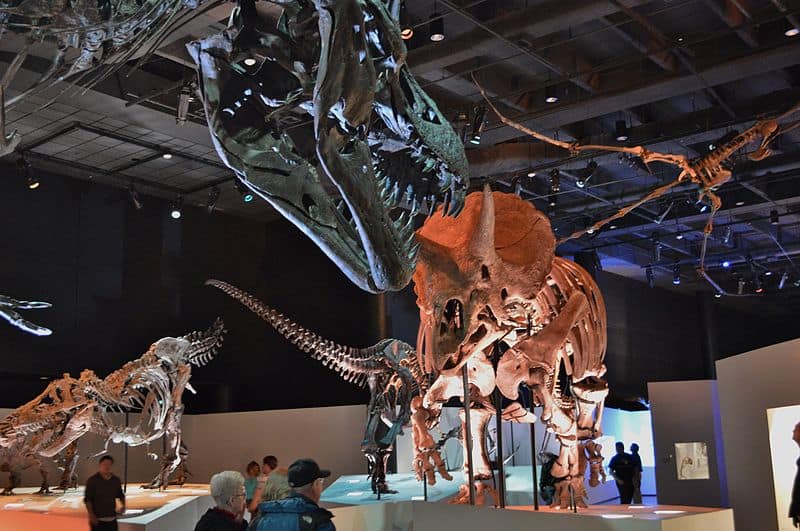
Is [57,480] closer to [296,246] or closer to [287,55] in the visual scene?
[296,246]

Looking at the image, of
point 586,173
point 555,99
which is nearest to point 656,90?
point 555,99

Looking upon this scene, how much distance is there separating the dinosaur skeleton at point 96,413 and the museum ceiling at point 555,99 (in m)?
3.10

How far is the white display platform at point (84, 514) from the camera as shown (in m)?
8.23

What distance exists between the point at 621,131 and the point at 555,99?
4.43 feet

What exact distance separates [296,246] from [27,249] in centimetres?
511

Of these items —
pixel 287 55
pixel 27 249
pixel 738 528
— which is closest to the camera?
pixel 287 55

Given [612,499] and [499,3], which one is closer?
[499,3]

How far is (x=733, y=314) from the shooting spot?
78.3 feet

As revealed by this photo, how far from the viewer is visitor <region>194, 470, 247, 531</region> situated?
378 centimetres

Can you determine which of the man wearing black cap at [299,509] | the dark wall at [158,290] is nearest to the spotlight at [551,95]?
the dark wall at [158,290]

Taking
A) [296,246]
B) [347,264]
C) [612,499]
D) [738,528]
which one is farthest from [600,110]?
[347,264]

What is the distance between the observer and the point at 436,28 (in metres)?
9.77

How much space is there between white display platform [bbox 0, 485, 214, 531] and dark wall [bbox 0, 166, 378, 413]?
14.7 feet

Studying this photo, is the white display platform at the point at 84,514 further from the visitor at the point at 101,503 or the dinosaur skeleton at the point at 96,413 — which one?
the dinosaur skeleton at the point at 96,413
